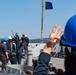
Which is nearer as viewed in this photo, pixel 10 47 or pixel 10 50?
pixel 10 50

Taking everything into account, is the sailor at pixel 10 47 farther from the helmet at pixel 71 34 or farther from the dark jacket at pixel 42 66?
the helmet at pixel 71 34

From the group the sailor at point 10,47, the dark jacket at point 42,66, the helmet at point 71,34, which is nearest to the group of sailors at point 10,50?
the sailor at point 10,47

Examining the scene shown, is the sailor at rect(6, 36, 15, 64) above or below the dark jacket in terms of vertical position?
below

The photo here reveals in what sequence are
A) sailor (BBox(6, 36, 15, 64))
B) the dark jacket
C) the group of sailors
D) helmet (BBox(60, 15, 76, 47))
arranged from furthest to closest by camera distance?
sailor (BBox(6, 36, 15, 64))
the group of sailors
the dark jacket
helmet (BBox(60, 15, 76, 47))

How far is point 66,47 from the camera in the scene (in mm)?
2223

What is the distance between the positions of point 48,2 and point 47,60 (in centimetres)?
2183

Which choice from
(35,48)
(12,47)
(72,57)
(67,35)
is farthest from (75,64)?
(35,48)

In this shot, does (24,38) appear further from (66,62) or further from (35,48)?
(66,62)

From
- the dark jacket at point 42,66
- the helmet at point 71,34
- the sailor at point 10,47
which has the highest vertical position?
the helmet at point 71,34

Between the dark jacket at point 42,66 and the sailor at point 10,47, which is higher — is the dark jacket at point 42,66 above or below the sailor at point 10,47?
above

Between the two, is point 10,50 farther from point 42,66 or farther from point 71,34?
point 71,34

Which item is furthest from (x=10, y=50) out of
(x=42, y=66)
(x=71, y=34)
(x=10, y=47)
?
(x=71, y=34)

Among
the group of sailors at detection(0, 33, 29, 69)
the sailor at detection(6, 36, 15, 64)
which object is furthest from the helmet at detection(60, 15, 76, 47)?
the sailor at detection(6, 36, 15, 64)

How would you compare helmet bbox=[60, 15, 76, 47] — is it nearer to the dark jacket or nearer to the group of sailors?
the dark jacket
